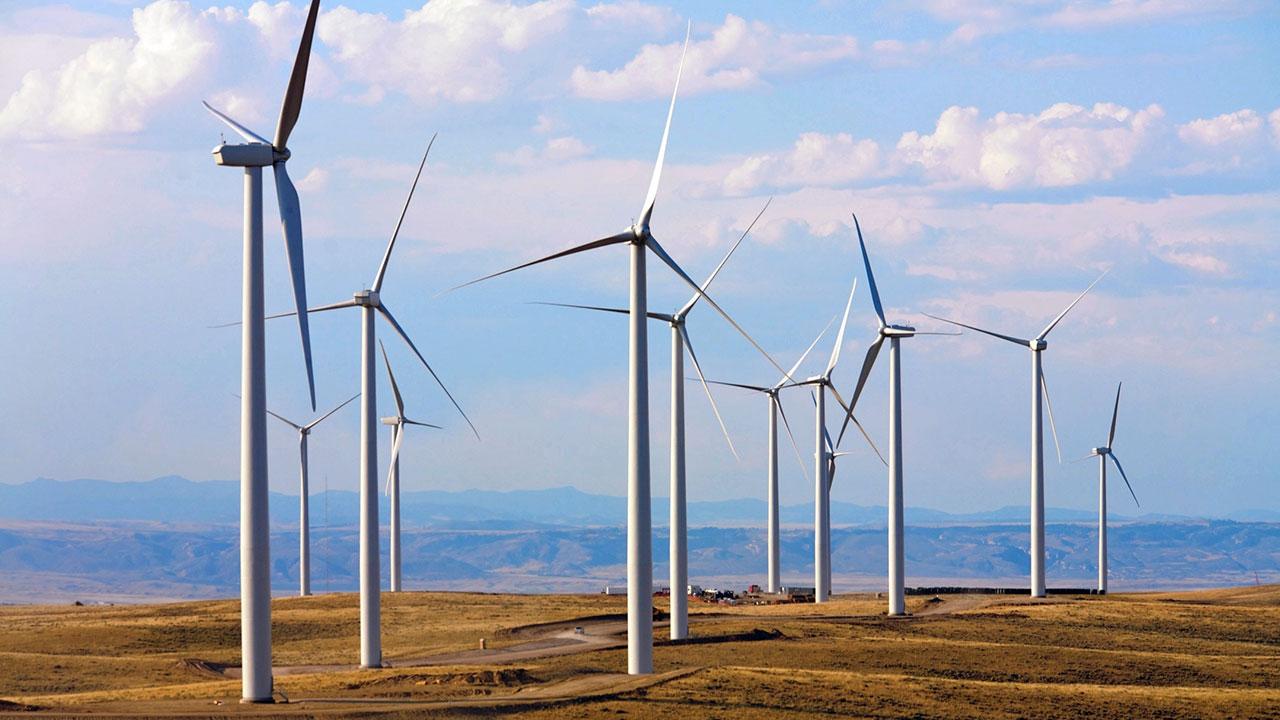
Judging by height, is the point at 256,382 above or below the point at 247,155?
below

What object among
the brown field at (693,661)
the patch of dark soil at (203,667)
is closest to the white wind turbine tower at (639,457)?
the brown field at (693,661)

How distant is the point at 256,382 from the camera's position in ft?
185

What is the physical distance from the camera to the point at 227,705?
58.3 metres

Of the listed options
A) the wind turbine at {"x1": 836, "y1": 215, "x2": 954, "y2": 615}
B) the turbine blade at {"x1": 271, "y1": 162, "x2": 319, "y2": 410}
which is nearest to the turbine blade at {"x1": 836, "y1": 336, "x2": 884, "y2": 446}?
the wind turbine at {"x1": 836, "y1": 215, "x2": 954, "y2": 615}

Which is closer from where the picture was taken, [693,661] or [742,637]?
[693,661]

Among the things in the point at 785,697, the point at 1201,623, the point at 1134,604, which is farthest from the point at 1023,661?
the point at 1134,604

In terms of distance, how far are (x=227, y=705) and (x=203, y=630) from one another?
49.9 meters

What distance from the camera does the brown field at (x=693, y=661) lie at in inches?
2484

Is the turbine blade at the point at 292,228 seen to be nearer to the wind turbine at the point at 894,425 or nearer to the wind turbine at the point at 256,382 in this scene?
the wind turbine at the point at 256,382

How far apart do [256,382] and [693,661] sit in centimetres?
3019

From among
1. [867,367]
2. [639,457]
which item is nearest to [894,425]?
[867,367]

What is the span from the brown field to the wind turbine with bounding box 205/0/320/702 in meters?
2.27

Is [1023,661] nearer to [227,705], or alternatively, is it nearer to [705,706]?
[705,706]

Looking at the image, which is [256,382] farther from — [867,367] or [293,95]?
[867,367]
